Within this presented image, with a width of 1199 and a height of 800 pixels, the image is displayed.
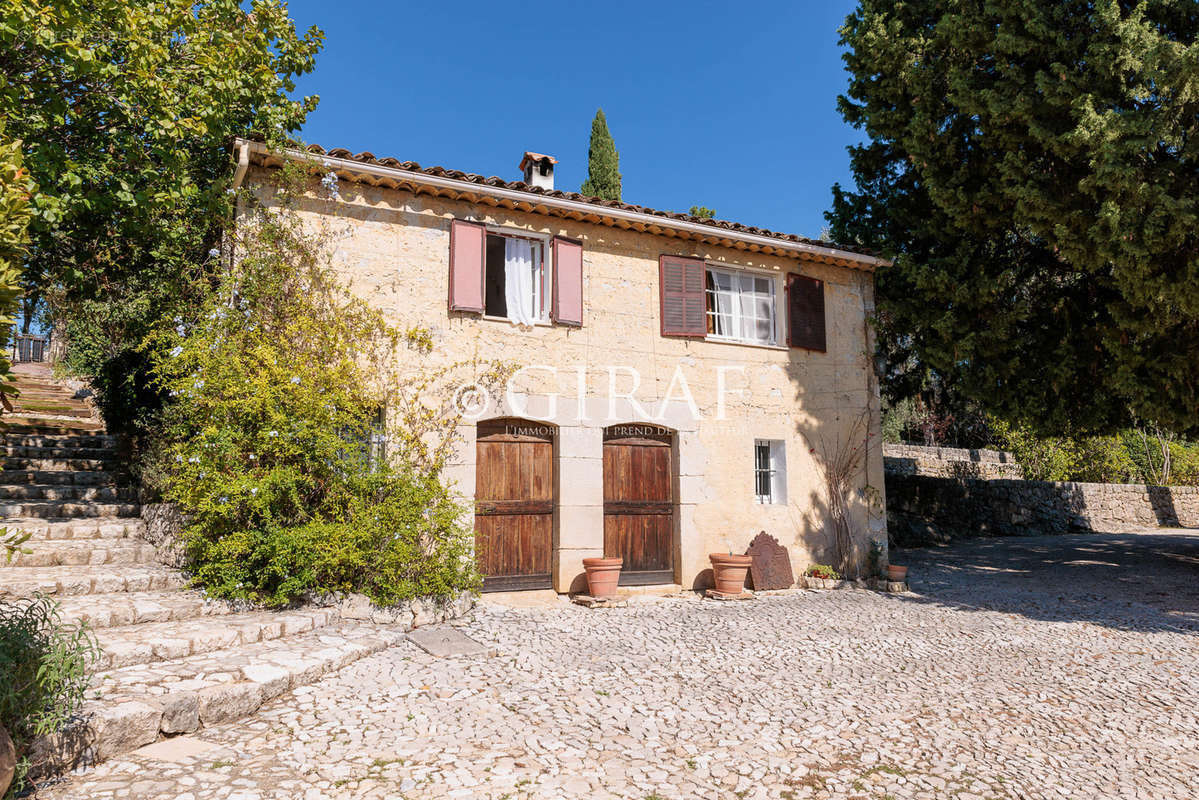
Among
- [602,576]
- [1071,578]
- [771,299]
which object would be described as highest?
[771,299]

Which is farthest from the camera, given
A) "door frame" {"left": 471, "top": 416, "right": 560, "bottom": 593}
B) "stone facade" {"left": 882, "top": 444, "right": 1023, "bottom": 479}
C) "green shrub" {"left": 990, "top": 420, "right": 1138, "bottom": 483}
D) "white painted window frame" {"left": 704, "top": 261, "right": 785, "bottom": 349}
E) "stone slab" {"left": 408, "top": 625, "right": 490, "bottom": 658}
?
"green shrub" {"left": 990, "top": 420, "right": 1138, "bottom": 483}

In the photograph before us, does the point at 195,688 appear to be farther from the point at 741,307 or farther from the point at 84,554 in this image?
the point at 741,307

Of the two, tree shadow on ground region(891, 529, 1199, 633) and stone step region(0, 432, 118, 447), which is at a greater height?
stone step region(0, 432, 118, 447)

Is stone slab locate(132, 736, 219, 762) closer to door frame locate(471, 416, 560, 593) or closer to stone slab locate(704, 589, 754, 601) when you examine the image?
door frame locate(471, 416, 560, 593)

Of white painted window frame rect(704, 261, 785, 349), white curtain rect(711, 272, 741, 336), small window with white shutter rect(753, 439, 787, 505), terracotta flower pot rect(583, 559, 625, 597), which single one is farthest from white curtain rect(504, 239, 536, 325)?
small window with white shutter rect(753, 439, 787, 505)

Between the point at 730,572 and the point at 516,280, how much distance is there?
484 centimetres

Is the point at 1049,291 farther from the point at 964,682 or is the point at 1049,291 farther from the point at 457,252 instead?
the point at 457,252

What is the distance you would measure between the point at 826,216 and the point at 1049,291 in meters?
3.87

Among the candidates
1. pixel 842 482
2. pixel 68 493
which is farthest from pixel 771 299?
pixel 68 493

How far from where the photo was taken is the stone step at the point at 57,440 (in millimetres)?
11094

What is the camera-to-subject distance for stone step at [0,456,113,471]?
1000 centimetres

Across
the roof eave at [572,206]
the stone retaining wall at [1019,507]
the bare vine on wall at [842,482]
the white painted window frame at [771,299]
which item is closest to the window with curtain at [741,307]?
the white painted window frame at [771,299]

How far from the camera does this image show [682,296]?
10328 millimetres

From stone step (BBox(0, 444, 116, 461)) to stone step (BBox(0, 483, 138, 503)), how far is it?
4.39ft
